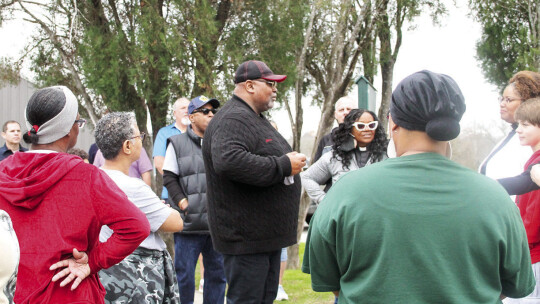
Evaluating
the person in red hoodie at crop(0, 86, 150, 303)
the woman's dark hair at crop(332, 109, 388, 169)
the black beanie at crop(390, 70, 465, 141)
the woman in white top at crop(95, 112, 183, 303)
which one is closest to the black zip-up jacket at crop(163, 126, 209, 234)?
the woman's dark hair at crop(332, 109, 388, 169)

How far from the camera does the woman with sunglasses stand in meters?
4.88

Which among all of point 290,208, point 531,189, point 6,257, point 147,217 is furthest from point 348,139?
point 6,257

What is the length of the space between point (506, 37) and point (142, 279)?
34.1 feet

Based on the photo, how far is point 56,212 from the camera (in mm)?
2646

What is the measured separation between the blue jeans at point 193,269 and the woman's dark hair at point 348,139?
1474 millimetres

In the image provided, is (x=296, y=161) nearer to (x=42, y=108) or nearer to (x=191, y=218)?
(x=42, y=108)

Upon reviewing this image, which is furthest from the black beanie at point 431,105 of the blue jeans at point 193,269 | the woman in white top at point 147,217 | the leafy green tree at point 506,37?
the leafy green tree at point 506,37

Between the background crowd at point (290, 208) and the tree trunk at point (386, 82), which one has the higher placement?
the background crowd at point (290, 208)

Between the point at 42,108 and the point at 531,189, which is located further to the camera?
the point at 531,189

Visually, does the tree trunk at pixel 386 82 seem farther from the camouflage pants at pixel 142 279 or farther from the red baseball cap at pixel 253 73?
the camouflage pants at pixel 142 279

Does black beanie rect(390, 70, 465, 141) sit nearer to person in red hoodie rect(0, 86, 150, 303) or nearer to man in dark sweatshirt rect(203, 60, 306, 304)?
person in red hoodie rect(0, 86, 150, 303)

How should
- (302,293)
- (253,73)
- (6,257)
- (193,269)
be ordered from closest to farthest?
(6,257) < (253,73) < (193,269) < (302,293)

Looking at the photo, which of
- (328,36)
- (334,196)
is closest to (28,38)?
(328,36)

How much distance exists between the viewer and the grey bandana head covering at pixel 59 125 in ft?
9.19
